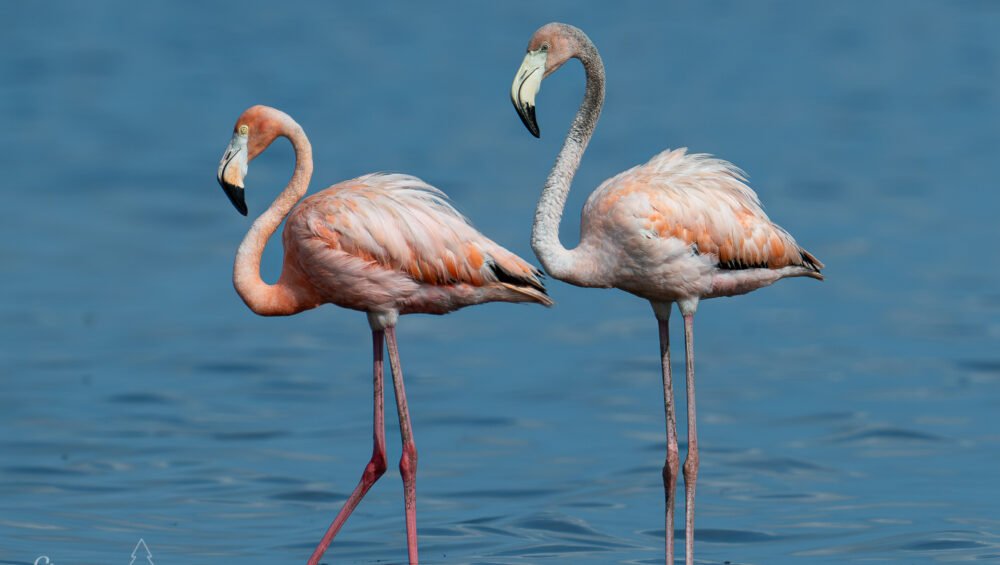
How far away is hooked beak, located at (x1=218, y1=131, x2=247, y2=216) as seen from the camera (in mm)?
9180

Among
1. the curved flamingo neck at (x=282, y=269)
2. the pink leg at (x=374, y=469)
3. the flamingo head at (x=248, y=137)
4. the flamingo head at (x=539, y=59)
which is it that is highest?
the flamingo head at (x=539, y=59)

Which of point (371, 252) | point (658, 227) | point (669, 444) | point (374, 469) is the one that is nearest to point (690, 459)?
point (669, 444)

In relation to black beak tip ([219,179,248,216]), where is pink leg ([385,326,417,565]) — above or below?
below

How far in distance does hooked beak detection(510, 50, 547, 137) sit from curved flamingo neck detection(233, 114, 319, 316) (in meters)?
1.29

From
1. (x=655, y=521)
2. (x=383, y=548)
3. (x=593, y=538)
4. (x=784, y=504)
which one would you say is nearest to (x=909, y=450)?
(x=784, y=504)

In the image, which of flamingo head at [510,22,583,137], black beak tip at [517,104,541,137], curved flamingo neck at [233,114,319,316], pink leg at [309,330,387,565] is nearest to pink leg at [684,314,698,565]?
black beak tip at [517,104,541,137]

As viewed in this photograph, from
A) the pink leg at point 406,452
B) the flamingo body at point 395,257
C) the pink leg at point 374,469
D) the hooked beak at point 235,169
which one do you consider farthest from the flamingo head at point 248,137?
the pink leg at point 374,469

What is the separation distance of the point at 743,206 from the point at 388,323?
7.26 ft

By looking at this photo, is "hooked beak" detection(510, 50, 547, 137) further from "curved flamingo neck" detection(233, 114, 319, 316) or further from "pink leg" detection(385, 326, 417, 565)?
"pink leg" detection(385, 326, 417, 565)

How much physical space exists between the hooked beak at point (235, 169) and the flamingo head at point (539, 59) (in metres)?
1.62

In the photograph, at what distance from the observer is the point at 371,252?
29.4ft

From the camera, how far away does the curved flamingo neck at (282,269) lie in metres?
9.15

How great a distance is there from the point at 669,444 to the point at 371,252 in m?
2.32

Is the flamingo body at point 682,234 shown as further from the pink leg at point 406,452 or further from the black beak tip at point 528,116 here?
the pink leg at point 406,452
